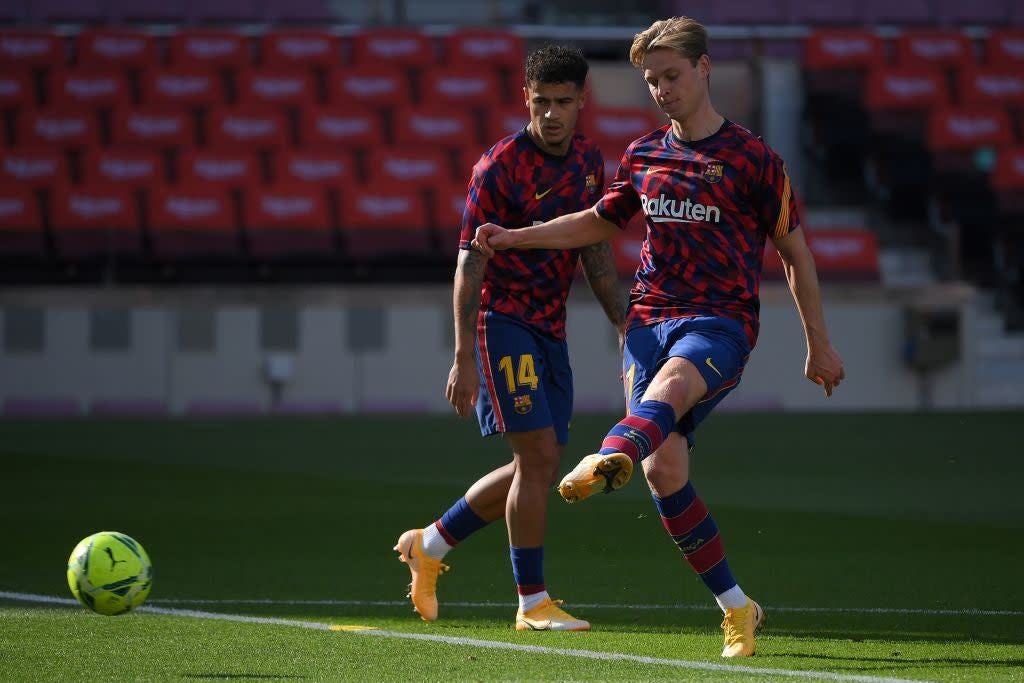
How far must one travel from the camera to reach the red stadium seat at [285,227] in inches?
711

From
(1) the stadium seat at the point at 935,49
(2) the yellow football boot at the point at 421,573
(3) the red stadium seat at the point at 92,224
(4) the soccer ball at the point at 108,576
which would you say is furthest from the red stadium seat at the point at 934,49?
(4) the soccer ball at the point at 108,576

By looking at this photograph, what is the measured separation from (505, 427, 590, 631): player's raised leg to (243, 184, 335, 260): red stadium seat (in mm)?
12049

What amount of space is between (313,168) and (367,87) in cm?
201

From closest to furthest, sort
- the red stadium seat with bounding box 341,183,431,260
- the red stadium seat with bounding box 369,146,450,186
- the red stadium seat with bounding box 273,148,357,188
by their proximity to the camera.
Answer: the red stadium seat with bounding box 341,183,431,260 → the red stadium seat with bounding box 273,148,357,188 → the red stadium seat with bounding box 369,146,450,186

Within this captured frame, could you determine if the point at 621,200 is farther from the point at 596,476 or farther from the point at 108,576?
the point at 108,576

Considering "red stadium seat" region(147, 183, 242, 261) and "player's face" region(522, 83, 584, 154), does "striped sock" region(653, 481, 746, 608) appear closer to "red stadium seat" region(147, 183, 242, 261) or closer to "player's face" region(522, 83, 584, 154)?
"player's face" region(522, 83, 584, 154)

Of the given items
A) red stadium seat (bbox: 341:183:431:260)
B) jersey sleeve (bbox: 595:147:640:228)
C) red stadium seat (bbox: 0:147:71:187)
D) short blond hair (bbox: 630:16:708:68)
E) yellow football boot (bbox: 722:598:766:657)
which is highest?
short blond hair (bbox: 630:16:708:68)

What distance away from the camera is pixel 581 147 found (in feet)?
21.0

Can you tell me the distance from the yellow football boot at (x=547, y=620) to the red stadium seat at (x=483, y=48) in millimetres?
15726

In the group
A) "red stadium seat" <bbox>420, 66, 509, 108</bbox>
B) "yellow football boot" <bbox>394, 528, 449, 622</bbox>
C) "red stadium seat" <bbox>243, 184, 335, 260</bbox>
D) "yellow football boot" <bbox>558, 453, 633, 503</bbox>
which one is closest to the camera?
"yellow football boot" <bbox>558, 453, 633, 503</bbox>

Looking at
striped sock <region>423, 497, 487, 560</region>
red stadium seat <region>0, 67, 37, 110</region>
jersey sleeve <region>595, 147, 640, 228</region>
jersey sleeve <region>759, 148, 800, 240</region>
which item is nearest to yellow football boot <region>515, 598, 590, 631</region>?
striped sock <region>423, 497, 487, 560</region>

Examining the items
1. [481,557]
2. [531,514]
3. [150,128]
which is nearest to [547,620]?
[531,514]

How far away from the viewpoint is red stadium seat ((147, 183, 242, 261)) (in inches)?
703

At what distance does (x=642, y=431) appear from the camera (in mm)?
5090
